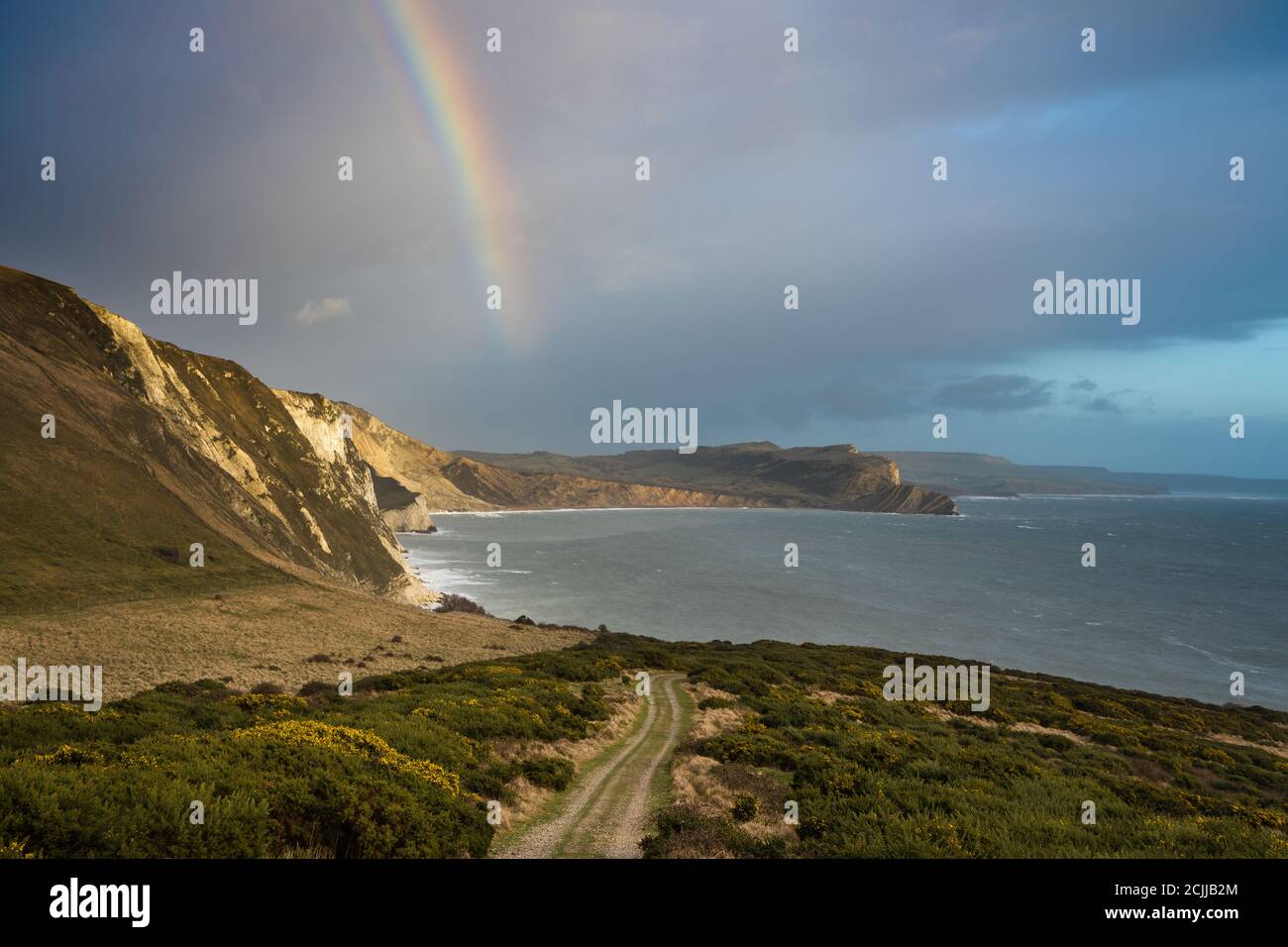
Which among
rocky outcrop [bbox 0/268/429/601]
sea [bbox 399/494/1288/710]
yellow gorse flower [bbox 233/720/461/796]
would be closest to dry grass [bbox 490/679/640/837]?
yellow gorse flower [bbox 233/720/461/796]

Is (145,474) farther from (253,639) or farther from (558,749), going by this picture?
(558,749)

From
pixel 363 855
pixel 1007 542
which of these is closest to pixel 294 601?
pixel 363 855

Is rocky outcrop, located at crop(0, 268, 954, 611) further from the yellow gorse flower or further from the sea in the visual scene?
the yellow gorse flower

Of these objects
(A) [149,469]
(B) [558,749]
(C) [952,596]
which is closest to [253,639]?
(A) [149,469]

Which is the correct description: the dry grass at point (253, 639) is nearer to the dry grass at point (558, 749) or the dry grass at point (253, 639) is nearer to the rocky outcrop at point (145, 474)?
the rocky outcrop at point (145, 474)
